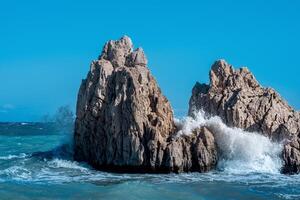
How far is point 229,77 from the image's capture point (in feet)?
131

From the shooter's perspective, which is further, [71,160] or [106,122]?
[71,160]

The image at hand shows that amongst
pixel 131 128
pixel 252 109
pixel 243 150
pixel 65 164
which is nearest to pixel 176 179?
pixel 131 128

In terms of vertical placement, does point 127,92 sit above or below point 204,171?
above

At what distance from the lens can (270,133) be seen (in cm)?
3588

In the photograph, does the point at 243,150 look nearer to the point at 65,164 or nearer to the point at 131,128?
the point at 131,128

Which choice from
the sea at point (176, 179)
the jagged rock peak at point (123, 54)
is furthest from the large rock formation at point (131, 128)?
the sea at point (176, 179)

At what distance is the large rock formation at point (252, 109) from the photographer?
35094mm

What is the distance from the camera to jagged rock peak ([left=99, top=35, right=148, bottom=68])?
39.4m

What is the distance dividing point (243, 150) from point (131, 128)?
711 cm

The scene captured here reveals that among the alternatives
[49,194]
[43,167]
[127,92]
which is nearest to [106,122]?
[127,92]

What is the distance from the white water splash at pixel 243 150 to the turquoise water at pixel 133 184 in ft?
3.09

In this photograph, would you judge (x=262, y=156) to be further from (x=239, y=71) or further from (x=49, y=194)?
(x=49, y=194)

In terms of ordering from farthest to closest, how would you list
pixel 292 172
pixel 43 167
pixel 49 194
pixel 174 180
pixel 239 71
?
1. pixel 239 71
2. pixel 43 167
3. pixel 292 172
4. pixel 174 180
5. pixel 49 194

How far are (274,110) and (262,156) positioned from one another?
10.5 feet
